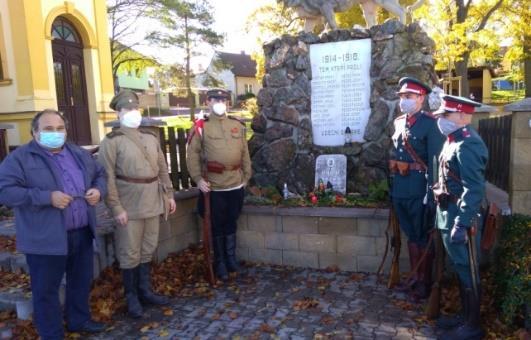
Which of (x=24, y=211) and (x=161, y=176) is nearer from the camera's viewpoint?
(x=24, y=211)

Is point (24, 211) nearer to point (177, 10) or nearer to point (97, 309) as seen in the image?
point (97, 309)

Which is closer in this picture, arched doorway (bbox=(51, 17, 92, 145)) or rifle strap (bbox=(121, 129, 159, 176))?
rifle strap (bbox=(121, 129, 159, 176))

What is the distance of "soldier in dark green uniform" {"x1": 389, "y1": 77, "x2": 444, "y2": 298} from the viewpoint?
12.5 feet

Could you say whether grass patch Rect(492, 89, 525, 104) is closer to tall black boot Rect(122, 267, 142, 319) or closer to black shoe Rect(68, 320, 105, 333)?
tall black boot Rect(122, 267, 142, 319)

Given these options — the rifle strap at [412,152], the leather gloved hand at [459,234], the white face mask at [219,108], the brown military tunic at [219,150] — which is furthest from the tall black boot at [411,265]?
the white face mask at [219,108]

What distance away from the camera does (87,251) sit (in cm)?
357

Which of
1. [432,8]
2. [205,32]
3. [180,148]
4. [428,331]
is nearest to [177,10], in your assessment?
[205,32]

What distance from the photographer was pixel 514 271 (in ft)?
10.8

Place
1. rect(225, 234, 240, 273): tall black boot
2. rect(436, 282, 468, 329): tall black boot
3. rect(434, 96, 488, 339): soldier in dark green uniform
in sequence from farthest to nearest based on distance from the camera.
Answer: rect(225, 234, 240, 273): tall black boot
rect(436, 282, 468, 329): tall black boot
rect(434, 96, 488, 339): soldier in dark green uniform

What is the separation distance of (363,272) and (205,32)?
64.9 ft

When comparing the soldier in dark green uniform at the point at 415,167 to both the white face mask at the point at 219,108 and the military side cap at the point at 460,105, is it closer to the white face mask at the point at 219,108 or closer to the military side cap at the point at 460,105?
the military side cap at the point at 460,105

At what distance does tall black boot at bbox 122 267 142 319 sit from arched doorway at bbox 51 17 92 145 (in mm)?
8871

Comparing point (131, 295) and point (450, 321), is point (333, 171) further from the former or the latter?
point (131, 295)

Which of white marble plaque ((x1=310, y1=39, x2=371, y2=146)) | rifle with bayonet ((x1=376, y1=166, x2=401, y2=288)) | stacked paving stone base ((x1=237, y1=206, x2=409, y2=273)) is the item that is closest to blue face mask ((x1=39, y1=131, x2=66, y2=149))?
stacked paving stone base ((x1=237, y1=206, x2=409, y2=273))
